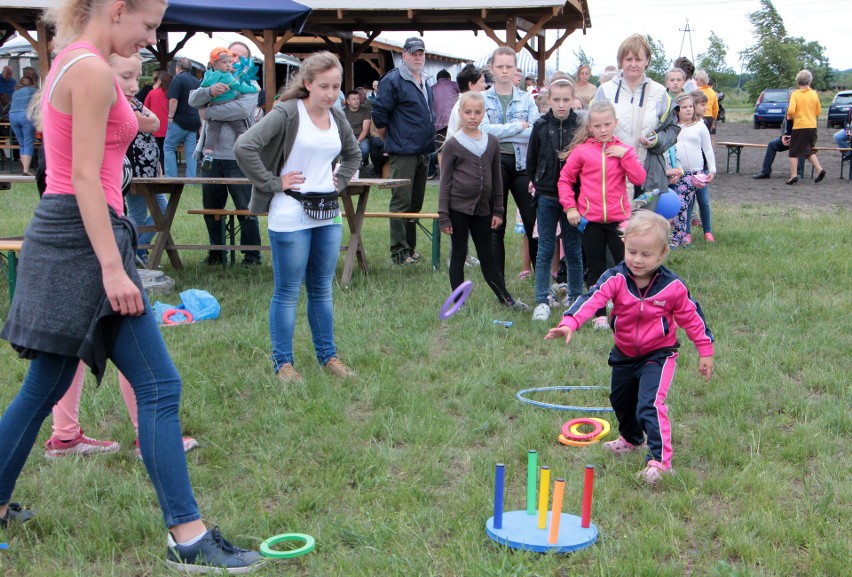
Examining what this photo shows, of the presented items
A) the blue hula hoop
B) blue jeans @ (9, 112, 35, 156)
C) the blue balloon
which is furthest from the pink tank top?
blue jeans @ (9, 112, 35, 156)

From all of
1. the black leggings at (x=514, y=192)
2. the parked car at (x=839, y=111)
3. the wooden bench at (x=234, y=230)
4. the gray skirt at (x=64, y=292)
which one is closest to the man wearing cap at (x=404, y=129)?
the wooden bench at (x=234, y=230)

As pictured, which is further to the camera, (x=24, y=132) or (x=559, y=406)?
(x=24, y=132)

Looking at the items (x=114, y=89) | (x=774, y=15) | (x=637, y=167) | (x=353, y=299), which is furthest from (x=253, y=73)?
(x=774, y=15)

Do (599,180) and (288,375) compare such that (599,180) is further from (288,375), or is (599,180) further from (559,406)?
(288,375)

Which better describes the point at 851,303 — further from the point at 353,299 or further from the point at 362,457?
the point at 362,457

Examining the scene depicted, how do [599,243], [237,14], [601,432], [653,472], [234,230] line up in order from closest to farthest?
1. [653,472]
2. [601,432]
3. [599,243]
4. [234,230]
5. [237,14]

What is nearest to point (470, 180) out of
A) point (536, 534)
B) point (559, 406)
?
point (559, 406)

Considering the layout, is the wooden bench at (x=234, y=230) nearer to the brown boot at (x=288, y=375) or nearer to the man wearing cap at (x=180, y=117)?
the brown boot at (x=288, y=375)

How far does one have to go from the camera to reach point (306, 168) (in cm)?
504

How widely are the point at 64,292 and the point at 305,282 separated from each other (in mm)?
2420

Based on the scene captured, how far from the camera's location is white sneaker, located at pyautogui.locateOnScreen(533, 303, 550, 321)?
6578 millimetres

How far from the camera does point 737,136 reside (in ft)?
105

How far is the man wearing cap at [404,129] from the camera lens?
8945mm

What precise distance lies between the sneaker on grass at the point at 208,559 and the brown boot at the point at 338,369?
7.25ft
